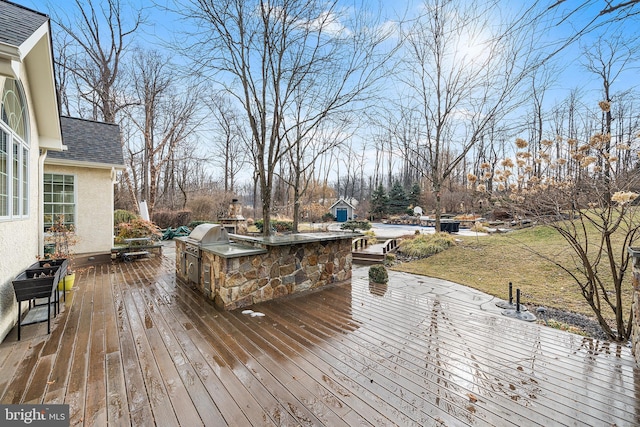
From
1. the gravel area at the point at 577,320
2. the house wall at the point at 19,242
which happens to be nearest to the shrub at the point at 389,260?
the gravel area at the point at 577,320

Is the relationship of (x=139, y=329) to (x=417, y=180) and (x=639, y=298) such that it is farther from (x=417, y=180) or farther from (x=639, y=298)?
(x=417, y=180)

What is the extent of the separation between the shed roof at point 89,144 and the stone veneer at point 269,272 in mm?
4311

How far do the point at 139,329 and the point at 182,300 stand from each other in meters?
1.08

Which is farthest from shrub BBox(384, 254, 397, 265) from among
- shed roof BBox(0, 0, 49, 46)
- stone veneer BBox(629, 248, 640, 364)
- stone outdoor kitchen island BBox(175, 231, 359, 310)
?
shed roof BBox(0, 0, 49, 46)

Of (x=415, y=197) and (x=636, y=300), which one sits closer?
(x=636, y=300)

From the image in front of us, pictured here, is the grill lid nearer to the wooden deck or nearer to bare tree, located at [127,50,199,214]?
the wooden deck

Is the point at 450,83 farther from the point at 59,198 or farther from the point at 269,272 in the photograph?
the point at 59,198

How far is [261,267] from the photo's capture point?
14.6 feet

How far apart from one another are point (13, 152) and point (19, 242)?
3.88 feet

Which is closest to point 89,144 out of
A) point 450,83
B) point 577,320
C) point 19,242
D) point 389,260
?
point 19,242

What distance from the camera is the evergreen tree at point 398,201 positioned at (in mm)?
29188

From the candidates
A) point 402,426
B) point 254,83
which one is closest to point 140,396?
point 402,426

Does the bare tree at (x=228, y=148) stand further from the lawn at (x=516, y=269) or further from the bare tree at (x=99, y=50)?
the lawn at (x=516, y=269)

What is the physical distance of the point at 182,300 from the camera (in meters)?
4.50
